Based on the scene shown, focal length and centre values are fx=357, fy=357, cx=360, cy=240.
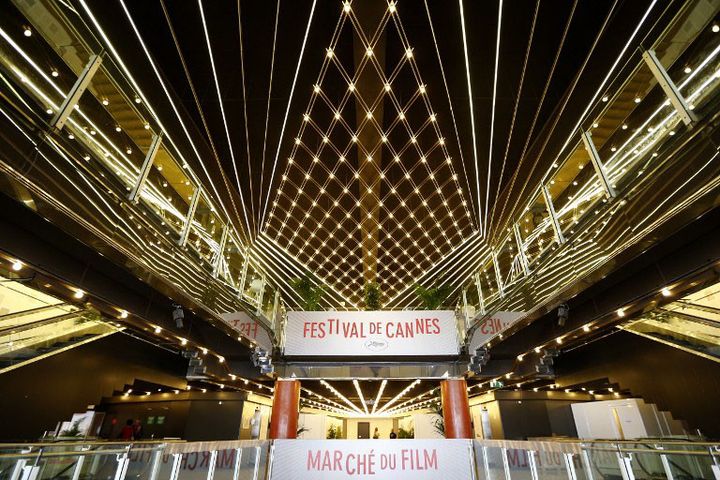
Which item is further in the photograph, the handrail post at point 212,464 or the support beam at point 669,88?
the handrail post at point 212,464

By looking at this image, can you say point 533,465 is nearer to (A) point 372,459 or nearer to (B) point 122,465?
(A) point 372,459

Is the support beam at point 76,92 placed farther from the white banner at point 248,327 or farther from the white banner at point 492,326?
the white banner at point 492,326

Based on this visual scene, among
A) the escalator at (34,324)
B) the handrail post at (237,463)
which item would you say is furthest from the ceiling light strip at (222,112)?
the handrail post at (237,463)

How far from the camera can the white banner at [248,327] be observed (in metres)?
7.93

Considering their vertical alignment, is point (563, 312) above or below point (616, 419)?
above

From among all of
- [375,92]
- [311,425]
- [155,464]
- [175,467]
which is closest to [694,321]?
[375,92]

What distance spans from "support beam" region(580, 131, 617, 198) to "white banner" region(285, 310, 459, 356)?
5482 millimetres

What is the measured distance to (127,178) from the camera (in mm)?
4762

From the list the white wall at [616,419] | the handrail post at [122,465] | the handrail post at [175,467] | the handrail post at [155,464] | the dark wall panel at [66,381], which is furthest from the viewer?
the white wall at [616,419]

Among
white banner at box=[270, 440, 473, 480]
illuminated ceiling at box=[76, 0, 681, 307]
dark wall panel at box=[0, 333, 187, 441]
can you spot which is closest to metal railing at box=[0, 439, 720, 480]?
white banner at box=[270, 440, 473, 480]

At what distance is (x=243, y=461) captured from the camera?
643cm

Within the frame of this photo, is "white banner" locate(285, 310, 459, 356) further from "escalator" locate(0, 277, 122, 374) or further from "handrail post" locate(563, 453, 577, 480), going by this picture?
"escalator" locate(0, 277, 122, 374)

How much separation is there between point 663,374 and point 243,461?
30.0 feet

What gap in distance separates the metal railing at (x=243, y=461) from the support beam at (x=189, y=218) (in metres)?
3.04
